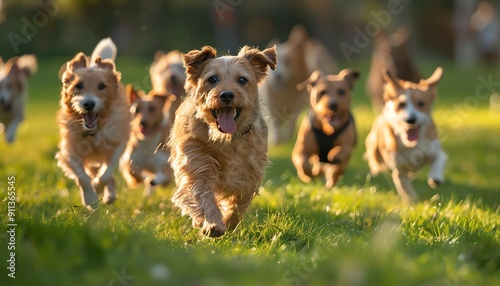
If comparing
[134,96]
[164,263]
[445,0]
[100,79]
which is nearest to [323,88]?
[134,96]

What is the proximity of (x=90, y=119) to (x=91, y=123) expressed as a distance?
4cm

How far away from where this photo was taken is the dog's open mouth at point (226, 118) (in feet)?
19.0

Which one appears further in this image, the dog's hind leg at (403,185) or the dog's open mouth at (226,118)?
the dog's hind leg at (403,185)

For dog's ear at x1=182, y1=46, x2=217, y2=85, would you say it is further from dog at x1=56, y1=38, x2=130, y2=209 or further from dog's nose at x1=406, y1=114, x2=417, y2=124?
dog's nose at x1=406, y1=114, x2=417, y2=124

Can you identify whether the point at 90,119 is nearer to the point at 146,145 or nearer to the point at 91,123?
the point at 91,123

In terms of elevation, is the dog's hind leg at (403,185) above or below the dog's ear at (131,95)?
below

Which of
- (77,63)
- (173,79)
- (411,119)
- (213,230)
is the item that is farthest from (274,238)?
(173,79)

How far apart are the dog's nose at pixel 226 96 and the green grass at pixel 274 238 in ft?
2.94

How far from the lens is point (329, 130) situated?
8.60m

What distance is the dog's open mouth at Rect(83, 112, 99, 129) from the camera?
6.96 m

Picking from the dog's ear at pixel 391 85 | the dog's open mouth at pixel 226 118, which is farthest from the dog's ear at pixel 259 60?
the dog's ear at pixel 391 85

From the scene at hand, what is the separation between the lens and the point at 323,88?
8594 mm

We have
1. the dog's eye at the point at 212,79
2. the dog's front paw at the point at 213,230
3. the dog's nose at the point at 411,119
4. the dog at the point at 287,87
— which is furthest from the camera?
the dog at the point at 287,87

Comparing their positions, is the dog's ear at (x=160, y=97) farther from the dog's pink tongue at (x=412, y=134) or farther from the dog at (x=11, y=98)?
the dog at (x=11, y=98)
